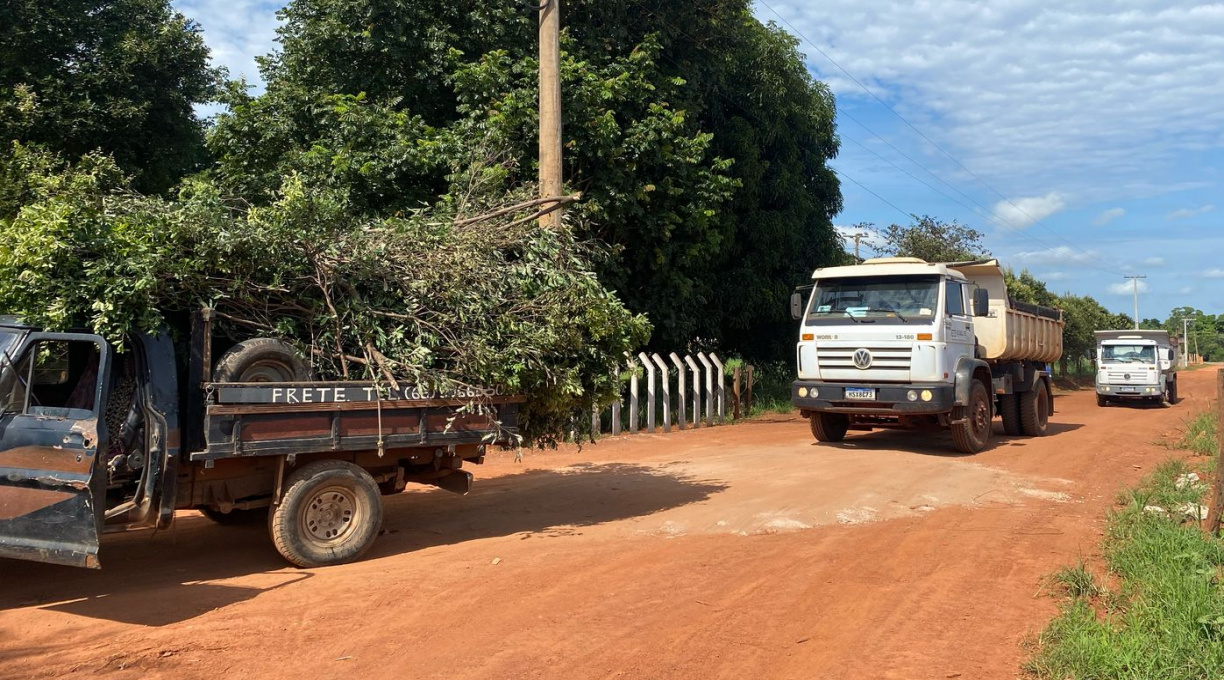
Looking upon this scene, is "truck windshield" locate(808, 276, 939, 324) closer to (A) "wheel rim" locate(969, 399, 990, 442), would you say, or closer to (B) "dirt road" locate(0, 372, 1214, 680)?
(A) "wheel rim" locate(969, 399, 990, 442)

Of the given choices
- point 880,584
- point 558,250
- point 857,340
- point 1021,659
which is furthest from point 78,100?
point 1021,659

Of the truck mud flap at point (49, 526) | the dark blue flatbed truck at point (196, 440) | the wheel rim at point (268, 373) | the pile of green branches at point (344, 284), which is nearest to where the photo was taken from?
the truck mud flap at point (49, 526)

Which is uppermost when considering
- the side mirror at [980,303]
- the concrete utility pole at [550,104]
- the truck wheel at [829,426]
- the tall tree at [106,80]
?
the tall tree at [106,80]

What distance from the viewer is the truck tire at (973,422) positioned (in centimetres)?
1289

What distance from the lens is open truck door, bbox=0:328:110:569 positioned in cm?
519

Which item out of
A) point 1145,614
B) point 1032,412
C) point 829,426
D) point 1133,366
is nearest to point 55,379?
point 1145,614

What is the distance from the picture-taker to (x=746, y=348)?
2425 cm

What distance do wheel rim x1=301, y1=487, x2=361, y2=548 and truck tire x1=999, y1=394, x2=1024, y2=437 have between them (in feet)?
44.0

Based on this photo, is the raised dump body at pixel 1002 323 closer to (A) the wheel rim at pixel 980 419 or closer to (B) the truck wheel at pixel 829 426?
(A) the wheel rim at pixel 980 419

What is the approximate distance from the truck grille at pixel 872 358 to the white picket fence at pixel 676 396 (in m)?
→ 3.71

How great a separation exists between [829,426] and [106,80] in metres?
16.1

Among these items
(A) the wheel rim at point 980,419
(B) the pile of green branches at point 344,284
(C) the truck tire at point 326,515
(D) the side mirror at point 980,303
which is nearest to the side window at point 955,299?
(D) the side mirror at point 980,303

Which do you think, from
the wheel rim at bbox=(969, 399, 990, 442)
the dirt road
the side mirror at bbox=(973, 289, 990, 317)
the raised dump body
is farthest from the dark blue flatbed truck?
the raised dump body

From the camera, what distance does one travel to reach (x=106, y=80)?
17.4 metres
